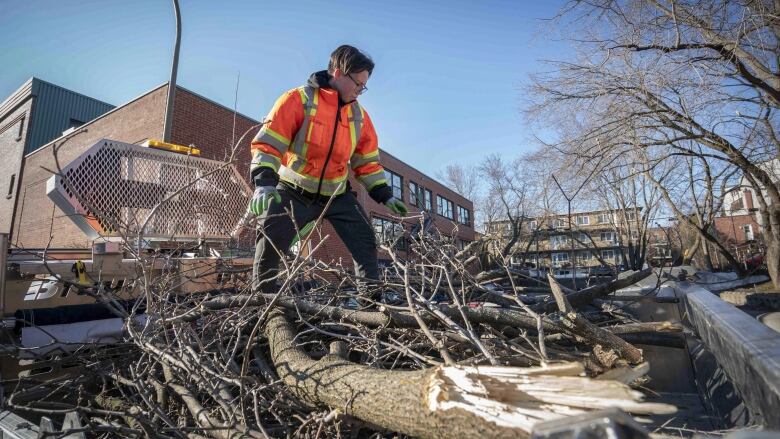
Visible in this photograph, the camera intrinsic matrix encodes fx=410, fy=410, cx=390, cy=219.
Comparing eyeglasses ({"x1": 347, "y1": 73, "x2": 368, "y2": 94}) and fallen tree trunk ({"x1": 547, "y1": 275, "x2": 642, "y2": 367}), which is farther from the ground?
eyeglasses ({"x1": 347, "y1": 73, "x2": 368, "y2": 94})

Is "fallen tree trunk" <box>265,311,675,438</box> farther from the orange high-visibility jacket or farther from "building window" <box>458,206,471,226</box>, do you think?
"building window" <box>458,206,471,226</box>

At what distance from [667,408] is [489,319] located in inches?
38.1

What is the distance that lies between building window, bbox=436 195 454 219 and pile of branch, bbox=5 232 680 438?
29.5 metres

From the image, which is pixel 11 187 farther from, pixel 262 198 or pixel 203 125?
pixel 262 198

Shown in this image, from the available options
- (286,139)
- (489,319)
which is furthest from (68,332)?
(489,319)

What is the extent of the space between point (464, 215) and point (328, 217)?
3729 cm

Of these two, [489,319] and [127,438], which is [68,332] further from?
[489,319]

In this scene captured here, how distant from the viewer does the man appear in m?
2.90

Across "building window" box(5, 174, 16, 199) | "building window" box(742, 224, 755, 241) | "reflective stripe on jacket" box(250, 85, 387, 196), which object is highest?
"building window" box(5, 174, 16, 199)

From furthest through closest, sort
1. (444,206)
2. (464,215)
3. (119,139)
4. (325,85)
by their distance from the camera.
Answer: (464,215) < (444,206) < (119,139) < (325,85)

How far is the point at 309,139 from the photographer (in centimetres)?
305

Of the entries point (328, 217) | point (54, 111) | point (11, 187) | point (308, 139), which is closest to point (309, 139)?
point (308, 139)

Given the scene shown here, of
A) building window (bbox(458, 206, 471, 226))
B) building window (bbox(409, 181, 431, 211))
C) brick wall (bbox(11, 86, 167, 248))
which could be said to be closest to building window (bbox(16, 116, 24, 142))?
brick wall (bbox(11, 86, 167, 248))

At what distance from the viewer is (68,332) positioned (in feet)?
9.37
